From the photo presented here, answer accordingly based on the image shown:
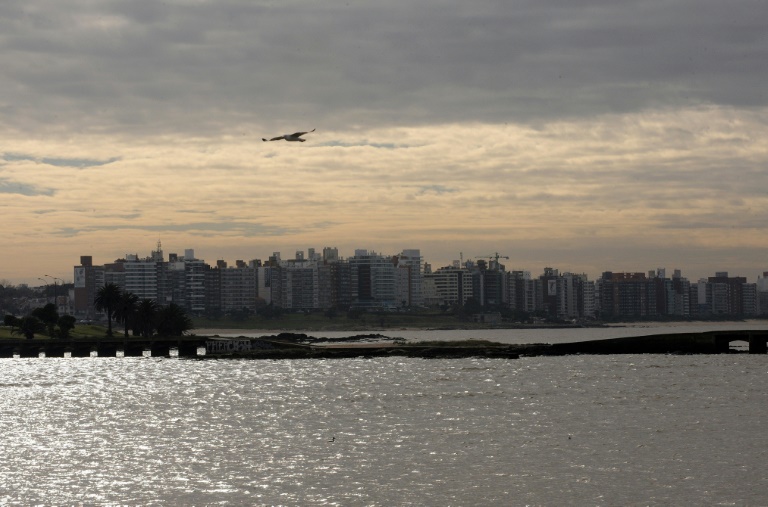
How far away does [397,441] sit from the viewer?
63.5m

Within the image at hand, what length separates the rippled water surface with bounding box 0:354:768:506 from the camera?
4756 cm

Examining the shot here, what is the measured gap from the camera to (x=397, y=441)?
63.5 meters

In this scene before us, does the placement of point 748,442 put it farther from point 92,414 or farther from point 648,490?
point 92,414

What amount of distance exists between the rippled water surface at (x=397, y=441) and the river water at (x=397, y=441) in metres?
0.15

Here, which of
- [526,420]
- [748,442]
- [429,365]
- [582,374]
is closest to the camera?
[748,442]

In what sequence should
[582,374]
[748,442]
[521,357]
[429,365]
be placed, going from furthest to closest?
[521,357]
[429,365]
[582,374]
[748,442]

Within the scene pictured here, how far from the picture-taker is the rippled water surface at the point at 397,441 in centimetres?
4756

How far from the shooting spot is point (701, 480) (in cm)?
4909

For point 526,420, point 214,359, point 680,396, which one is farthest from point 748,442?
point 214,359

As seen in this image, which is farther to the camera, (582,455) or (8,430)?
(8,430)

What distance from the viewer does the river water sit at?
4753 centimetres

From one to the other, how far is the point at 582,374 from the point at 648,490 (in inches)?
2973

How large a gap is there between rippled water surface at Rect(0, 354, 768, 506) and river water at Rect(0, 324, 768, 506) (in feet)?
0.48

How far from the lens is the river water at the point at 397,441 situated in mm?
47531
